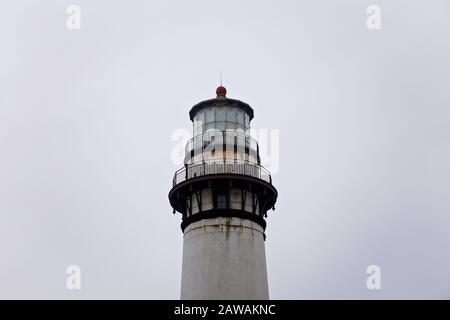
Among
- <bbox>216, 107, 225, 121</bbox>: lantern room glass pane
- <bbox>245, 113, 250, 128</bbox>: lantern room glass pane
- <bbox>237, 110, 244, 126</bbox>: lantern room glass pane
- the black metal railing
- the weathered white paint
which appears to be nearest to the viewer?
the weathered white paint

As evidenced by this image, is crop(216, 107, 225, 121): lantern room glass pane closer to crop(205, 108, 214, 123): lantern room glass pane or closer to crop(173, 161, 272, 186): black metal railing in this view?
crop(205, 108, 214, 123): lantern room glass pane

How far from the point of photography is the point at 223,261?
3244cm

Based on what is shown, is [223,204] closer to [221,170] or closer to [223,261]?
[221,170]

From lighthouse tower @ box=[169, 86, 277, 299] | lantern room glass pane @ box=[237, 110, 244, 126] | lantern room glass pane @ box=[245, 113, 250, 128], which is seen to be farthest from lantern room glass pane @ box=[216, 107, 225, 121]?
lantern room glass pane @ box=[245, 113, 250, 128]

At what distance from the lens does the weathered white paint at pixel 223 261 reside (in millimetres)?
32094

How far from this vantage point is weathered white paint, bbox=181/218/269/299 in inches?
1264

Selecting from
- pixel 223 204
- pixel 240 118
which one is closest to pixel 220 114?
pixel 240 118

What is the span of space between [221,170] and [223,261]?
13.3 ft

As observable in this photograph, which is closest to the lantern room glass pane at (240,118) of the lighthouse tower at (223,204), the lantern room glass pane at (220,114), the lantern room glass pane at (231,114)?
the lighthouse tower at (223,204)

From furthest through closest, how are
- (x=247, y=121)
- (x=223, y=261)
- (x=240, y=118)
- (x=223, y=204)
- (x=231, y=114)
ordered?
(x=247, y=121)
(x=240, y=118)
(x=231, y=114)
(x=223, y=204)
(x=223, y=261)

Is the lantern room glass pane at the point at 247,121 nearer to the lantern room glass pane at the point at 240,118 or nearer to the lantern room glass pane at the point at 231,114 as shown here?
the lantern room glass pane at the point at 240,118
